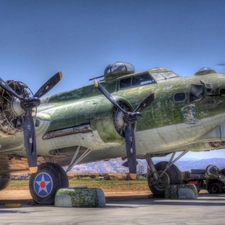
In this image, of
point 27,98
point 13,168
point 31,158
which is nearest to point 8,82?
point 27,98

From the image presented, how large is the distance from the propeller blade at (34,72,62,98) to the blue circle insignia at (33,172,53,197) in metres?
3.52

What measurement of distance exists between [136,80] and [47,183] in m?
5.93

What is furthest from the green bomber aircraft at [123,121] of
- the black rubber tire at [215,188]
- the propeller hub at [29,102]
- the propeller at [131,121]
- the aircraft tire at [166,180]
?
the black rubber tire at [215,188]

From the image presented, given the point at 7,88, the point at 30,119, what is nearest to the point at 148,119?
the point at 30,119

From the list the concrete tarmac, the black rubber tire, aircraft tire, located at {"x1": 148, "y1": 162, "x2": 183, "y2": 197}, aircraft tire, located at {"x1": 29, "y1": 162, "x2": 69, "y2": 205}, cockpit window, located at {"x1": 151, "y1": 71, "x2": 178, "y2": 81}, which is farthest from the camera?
the black rubber tire

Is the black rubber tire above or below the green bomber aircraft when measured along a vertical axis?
below

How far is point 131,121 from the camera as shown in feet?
51.6

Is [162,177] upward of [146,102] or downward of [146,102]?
downward

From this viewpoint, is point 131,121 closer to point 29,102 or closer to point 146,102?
point 146,102

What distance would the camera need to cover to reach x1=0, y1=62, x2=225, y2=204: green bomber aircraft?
613 inches

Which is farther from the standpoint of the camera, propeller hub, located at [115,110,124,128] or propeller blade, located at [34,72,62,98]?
propeller hub, located at [115,110,124,128]

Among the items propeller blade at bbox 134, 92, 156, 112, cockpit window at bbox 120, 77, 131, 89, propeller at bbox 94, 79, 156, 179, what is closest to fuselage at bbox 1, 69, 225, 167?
cockpit window at bbox 120, 77, 131, 89

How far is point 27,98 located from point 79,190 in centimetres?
383

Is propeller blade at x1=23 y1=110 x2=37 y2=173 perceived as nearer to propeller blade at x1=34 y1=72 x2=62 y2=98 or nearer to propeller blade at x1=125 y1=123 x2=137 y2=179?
propeller blade at x1=34 y1=72 x2=62 y2=98
